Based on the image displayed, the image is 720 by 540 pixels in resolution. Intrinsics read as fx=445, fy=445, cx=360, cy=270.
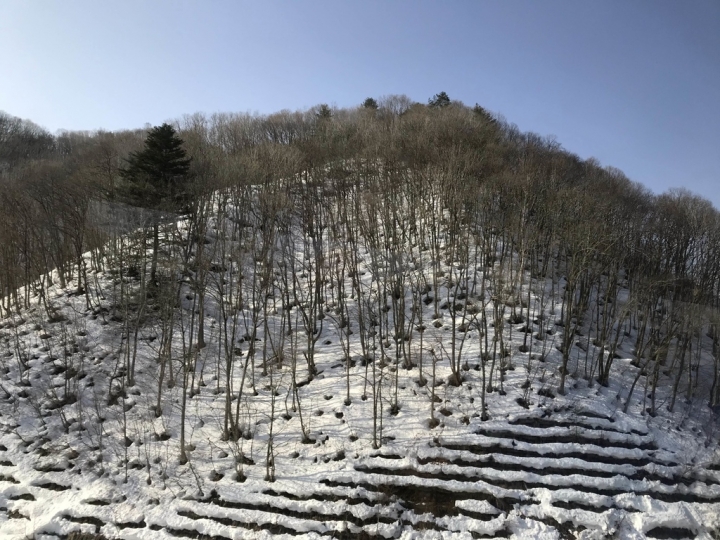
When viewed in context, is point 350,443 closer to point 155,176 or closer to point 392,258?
point 392,258

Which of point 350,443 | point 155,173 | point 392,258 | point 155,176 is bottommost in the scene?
Result: point 350,443

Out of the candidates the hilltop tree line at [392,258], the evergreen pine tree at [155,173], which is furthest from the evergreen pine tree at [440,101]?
the evergreen pine tree at [155,173]

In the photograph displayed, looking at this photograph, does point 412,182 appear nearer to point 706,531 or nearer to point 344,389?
point 344,389

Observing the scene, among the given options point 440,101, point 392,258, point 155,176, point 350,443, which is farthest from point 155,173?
point 440,101

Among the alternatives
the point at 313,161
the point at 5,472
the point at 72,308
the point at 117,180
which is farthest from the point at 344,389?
the point at 313,161

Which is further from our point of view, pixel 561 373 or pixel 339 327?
pixel 339 327

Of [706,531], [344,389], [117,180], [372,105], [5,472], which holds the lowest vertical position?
[5,472]

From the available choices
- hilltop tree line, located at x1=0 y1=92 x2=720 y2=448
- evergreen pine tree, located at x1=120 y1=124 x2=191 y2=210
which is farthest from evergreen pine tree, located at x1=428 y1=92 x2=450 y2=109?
evergreen pine tree, located at x1=120 y1=124 x2=191 y2=210

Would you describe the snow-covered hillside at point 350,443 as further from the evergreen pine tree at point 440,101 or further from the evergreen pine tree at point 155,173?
the evergreen pine tree at point 440,101
